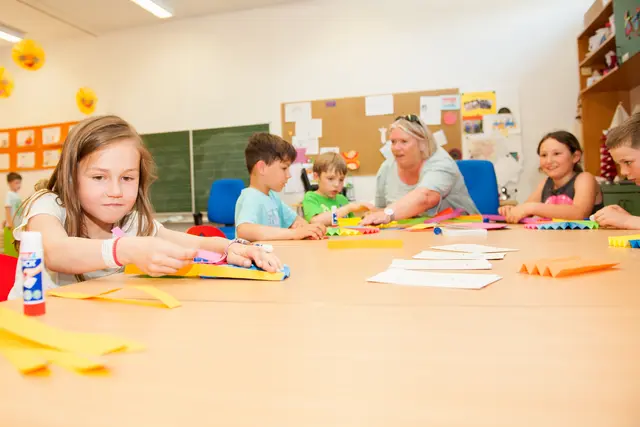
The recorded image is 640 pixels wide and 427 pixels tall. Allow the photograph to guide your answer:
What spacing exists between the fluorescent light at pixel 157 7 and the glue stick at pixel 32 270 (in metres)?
4.29

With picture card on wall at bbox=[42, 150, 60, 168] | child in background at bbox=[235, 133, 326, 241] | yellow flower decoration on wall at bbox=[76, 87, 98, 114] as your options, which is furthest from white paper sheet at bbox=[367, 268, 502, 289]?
picture card on wall at bbox=[42, 150, 60, 168]

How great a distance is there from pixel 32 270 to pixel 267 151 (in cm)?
159

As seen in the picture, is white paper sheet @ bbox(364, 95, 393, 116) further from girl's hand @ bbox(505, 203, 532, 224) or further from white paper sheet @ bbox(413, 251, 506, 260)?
white paper sheet @ bbox(413, 251, 506, 260)

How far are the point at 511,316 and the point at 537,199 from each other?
7.43 ft

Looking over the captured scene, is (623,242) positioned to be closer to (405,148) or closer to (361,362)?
(361,362)

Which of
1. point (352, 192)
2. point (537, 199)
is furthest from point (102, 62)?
point (537, 199)

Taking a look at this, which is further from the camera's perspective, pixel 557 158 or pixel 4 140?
pixel 4 140

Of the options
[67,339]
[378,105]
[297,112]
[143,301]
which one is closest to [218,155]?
[297,112]

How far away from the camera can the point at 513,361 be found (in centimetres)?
39

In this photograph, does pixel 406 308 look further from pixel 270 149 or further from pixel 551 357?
pixel 270 149

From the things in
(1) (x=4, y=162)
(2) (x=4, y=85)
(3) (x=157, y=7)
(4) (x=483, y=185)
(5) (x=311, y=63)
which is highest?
(3) (x=157, y=7)

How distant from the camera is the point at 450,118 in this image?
420cm

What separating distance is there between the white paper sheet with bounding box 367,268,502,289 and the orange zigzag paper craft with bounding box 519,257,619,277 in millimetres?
75

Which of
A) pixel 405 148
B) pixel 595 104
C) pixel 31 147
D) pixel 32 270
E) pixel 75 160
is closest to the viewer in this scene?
pixel 32 270
